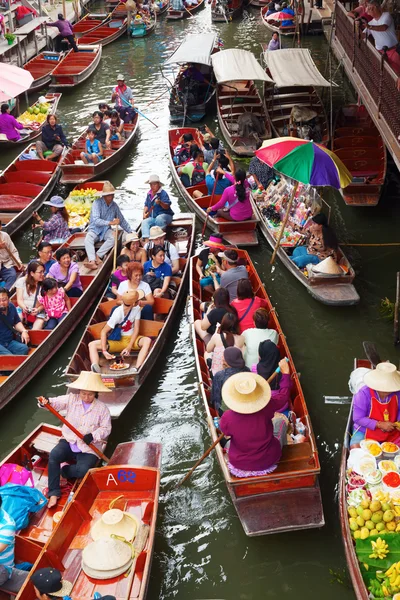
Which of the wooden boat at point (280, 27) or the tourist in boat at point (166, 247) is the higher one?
the tourist in boat at point (166, 247)

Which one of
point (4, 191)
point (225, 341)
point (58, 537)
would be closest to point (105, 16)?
point (4, 191)

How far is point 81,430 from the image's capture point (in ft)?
23.5

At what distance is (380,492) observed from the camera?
636cm

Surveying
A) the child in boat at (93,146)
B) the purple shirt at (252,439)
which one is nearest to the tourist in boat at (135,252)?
the purple shirt at (252,439)

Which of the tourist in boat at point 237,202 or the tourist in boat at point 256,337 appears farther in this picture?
the tourist in boat at point 237,202

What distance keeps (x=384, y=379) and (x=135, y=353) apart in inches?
143

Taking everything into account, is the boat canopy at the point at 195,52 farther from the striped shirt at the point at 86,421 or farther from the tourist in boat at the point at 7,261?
the striped shirt at the point at 86,421

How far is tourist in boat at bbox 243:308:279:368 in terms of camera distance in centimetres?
768

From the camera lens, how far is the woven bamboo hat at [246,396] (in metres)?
6.28

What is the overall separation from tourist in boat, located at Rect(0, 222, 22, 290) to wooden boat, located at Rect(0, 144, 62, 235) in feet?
5.99

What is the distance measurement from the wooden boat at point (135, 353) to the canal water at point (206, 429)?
440 millimetres

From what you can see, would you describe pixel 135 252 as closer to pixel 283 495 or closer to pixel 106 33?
pixel 283 495

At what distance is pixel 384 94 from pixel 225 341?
220 inches

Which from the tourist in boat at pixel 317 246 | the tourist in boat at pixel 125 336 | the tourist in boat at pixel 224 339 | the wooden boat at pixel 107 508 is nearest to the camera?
the wooden boat at pixel 107 508
